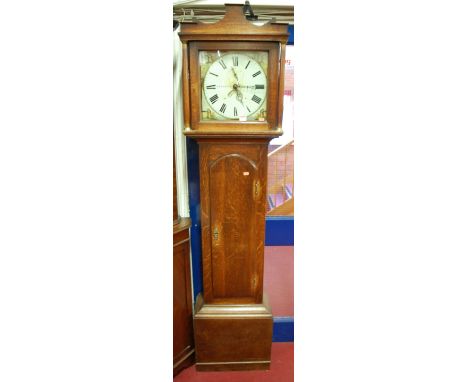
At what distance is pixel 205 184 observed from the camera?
5.40 feet

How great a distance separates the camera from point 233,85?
5.09 feet

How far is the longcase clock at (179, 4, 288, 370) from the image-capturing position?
1.49 metres

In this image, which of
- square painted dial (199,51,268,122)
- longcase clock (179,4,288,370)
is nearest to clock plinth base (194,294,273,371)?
longcase clock (179,4,288,370)

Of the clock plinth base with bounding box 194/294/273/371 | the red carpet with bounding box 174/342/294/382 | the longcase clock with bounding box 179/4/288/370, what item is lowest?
the red carpet with bounding box 174/342/294/382

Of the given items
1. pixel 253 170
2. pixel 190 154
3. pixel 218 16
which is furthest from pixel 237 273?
pixel 218 16

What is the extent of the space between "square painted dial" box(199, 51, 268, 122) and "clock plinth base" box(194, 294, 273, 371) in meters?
1.00

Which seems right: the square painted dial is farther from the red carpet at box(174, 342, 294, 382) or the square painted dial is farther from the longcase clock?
the red carpet at box(174, 342, 294, 382)

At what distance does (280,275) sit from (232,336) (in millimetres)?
624

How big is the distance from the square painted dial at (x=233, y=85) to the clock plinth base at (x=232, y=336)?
3.29 ft

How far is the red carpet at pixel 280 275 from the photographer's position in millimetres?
2184

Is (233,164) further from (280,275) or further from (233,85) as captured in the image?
(280,275)

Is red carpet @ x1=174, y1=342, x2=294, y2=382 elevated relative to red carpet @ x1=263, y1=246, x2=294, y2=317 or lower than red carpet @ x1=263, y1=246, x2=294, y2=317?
lower

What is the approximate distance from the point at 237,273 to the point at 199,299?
28 centimetres

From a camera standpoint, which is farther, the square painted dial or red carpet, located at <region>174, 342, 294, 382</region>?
red carpet, located at <region>174, 342, 294, 382</region>
